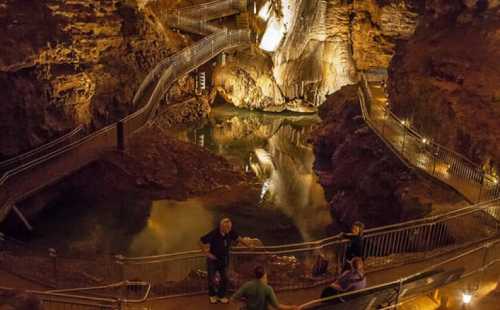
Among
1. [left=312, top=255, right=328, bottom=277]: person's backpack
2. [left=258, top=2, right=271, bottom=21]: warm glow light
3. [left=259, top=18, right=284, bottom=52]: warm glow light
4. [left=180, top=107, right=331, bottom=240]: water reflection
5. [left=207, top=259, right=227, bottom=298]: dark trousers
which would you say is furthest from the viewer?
[left=258, top=2, right=271, bottom=21]: warm glow light

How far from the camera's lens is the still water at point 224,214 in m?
16.4

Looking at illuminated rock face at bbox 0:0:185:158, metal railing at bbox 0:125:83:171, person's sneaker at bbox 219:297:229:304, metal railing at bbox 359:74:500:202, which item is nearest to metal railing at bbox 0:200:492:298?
person's sneaker at bbox 219:297:229:304

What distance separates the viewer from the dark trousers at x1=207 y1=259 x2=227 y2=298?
26.7 ft

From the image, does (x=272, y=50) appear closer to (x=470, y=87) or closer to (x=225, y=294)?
(x=470, y=87)

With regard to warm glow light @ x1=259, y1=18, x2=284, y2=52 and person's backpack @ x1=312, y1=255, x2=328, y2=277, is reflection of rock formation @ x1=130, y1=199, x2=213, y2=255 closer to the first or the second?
person's backpack @ x1=312, y1=255, x2=328, y2=277

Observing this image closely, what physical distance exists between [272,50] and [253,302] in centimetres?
2998

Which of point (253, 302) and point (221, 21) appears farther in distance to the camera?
point (221, 21)

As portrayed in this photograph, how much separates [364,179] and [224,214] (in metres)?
5.09

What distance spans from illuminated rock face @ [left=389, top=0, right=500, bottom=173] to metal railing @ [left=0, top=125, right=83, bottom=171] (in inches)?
463

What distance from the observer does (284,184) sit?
23.2 m

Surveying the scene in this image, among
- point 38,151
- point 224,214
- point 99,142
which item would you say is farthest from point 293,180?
point 38,151

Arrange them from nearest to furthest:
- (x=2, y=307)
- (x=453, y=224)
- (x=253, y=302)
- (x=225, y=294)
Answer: (x=2, y=307), (x=253, y=302), (x=225, y=294), (x=453, y=224)

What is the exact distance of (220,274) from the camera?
8.28 m

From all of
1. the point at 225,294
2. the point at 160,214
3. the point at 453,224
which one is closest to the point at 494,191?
the point at 453,224
